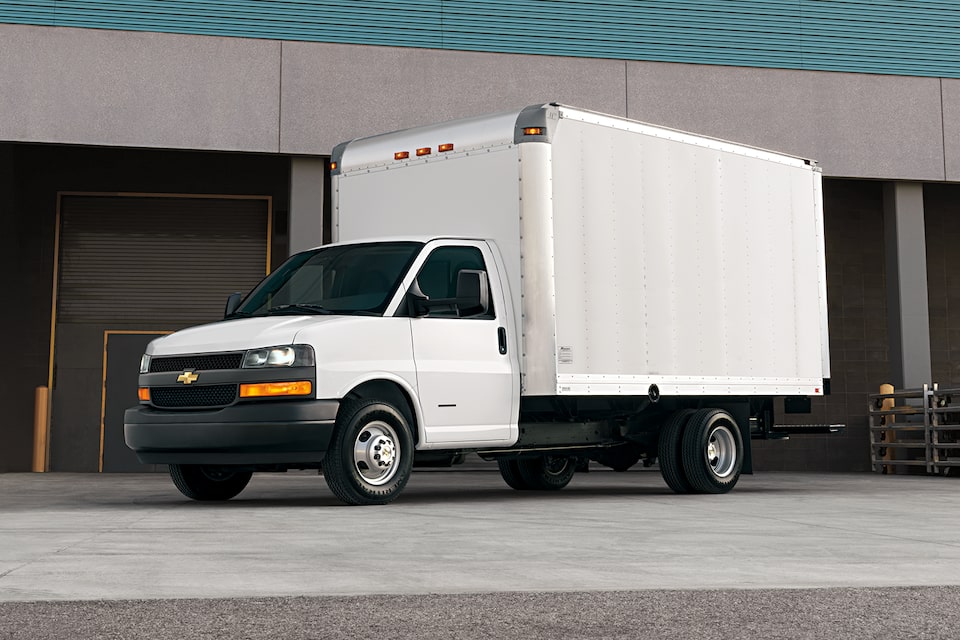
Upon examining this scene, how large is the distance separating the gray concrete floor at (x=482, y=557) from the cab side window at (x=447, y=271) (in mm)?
1696

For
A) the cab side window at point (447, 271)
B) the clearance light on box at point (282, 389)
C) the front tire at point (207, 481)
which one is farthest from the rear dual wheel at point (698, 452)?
the clearance light on box at point (282, 389)

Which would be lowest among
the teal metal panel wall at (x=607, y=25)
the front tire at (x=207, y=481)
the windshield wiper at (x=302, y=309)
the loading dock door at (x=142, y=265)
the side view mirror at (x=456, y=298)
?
the front tire at (x=207, y=481)

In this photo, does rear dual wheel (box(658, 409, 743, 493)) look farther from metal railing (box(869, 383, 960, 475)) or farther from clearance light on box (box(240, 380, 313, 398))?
metal railing (box(869, 383, 960, 475))

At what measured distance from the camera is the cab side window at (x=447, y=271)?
11352 mm

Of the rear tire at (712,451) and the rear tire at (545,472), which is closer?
the rear tire at (712,451)

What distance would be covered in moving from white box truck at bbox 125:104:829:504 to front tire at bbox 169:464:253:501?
0.07ft

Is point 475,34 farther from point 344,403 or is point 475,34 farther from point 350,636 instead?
point 350,636

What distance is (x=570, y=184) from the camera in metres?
11.9

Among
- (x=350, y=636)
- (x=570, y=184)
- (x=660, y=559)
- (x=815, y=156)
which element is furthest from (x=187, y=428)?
(x=815, y=156)

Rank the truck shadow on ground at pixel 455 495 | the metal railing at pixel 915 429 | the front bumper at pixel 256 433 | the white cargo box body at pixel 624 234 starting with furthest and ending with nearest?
the metal railing at pixel 915 429 → the white cargo box body at pixel 624 234 → the truck shadow on ground at pixel 455 495 → the front bumper at pixel 256 433

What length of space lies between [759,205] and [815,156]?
7.39 meters

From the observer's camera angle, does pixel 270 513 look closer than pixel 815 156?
Yes

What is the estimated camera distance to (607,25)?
2006 centimetres

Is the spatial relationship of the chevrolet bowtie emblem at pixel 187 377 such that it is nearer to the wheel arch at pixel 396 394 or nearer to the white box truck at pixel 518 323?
the white box truck at pixel 518 323
